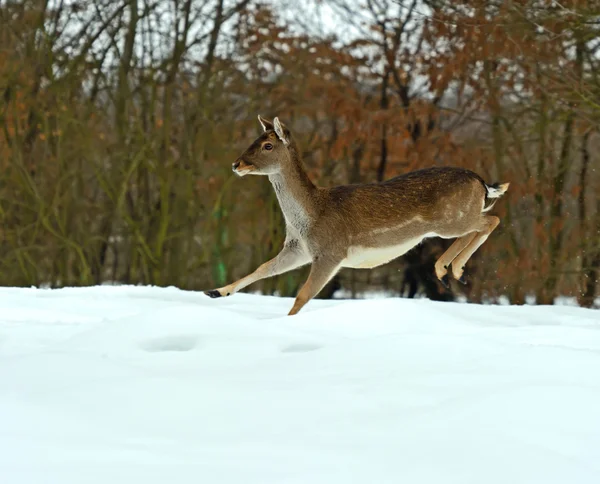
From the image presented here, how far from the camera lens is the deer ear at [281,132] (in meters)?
5.55

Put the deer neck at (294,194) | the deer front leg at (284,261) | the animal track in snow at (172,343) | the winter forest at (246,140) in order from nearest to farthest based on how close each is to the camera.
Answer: the animal track in snow at (172,343)
the deer neck at (294,194)
the deer front leg at (284,261)
the winter forest at (246,140)

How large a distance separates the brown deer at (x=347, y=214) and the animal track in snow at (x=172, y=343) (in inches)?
49.1

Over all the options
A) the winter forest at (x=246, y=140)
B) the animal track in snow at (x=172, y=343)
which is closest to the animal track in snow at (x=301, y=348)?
the animal track in snow at (x=172, y=343)

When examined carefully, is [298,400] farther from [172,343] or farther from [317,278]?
[317,278]

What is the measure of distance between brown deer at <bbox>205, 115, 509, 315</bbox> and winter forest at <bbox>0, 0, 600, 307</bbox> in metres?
4.75

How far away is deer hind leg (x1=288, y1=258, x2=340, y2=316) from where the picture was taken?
5.53 metres

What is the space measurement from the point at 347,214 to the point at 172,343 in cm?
198

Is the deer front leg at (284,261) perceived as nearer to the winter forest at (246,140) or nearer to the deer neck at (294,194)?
the deer neck at (294,194)

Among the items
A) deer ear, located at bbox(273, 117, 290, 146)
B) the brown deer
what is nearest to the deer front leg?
the brown deer

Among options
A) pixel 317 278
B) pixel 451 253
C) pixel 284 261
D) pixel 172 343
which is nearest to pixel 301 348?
pixel 172 343

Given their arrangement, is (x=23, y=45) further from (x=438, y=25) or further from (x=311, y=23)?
(x=438, y=25)

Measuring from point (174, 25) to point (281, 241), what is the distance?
3.57m

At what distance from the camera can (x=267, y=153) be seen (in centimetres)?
569

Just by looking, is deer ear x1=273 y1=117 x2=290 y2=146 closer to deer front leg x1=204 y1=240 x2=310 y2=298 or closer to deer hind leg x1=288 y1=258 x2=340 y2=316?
deer front leg x1=204 y1=240 x2=310 y2=298
